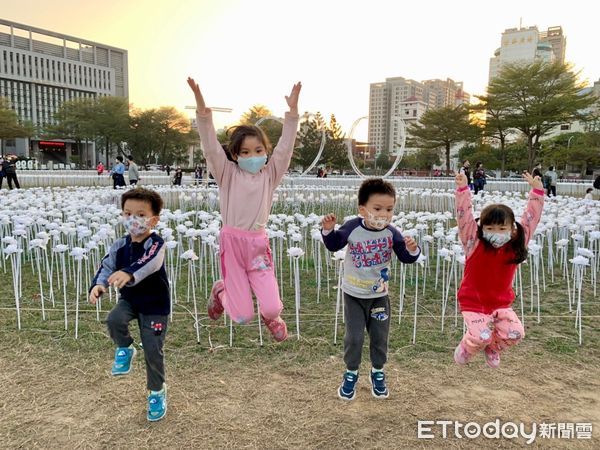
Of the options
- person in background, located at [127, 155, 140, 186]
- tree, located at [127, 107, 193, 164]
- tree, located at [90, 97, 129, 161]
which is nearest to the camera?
person in background, located at [127, 155, 140, 186]

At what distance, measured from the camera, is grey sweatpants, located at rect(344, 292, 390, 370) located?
370 cm

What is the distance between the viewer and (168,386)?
417cm

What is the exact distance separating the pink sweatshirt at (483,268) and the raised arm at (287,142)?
1448mm

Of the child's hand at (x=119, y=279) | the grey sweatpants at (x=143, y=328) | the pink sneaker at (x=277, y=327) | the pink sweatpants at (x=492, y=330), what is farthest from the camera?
the pink sneaker at (x=277, y=327)

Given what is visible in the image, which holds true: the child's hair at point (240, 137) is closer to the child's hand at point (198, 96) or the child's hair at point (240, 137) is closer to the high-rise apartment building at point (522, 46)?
the child's hand at point (198, 96)

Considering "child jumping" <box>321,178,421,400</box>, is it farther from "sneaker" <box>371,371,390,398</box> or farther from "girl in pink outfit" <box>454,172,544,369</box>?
"girl in pink outfit" <box>454,172,544,369</box>

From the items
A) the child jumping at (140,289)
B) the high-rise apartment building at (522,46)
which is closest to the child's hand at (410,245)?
the child jumping at (140,289)

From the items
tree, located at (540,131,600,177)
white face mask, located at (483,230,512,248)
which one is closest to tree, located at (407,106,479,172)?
tree, located at (540,131,600,177)

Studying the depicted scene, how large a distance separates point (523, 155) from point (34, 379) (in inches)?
2469

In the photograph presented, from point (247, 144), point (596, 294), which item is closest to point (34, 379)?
point (247, 144)

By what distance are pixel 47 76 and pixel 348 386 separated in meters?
99.9

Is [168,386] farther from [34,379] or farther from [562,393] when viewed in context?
[562,393]

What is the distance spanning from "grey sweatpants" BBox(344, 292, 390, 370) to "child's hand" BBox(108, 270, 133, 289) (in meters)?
1.70

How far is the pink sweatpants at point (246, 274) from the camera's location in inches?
146
